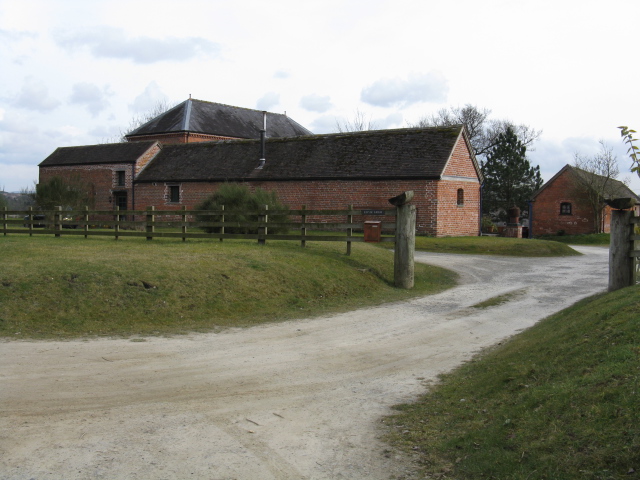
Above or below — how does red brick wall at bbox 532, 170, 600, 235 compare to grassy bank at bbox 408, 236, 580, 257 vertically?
above

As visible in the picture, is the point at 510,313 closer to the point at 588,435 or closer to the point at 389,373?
the point at 389,373

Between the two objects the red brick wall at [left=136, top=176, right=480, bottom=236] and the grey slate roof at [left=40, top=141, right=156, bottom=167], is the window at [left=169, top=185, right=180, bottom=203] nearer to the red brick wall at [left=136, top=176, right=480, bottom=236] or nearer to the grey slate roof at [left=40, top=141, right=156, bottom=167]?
the red brick wall at [left=136, top=176, right=480, bottom=236]

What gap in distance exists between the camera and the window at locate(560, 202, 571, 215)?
4691 centimetres

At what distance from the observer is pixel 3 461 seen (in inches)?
186

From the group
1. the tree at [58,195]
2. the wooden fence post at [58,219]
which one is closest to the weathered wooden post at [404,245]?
the wooden fence post at [58,219]

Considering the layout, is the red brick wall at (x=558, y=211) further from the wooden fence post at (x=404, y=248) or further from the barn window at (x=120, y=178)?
the wooden fence post at (x=404, y=248)

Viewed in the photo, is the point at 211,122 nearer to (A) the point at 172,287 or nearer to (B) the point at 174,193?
(B) the point at 174,193

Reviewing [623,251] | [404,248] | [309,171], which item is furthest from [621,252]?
[309,171]

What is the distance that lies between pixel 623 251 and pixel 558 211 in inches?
1448

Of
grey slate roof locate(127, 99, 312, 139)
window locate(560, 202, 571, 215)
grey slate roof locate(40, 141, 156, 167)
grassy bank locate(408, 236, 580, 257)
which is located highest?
grey slate roof locate(127, 99, 312, 139)

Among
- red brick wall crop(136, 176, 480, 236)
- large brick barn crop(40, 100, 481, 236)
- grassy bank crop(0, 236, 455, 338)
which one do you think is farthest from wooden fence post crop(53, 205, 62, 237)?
large brick barn crop(40, 100, 481, 236)

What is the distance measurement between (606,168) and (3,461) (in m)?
52.8

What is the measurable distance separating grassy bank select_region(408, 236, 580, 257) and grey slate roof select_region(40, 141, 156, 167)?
2338 cm

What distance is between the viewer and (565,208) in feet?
154
